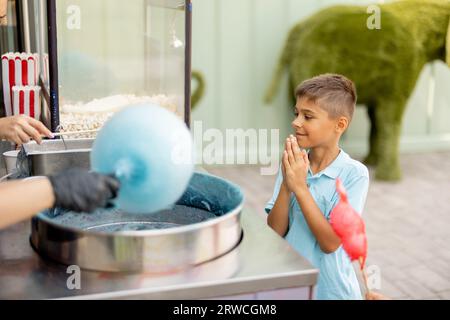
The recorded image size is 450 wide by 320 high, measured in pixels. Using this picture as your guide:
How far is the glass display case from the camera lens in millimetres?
1923

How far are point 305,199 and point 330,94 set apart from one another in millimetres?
293

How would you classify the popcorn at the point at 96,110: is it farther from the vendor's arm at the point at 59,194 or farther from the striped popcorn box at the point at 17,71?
the vendor's arm at the point at 59,194

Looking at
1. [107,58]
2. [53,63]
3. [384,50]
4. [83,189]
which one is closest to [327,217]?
[83,189]

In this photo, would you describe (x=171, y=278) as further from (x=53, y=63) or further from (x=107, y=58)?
(x=107, y=58)

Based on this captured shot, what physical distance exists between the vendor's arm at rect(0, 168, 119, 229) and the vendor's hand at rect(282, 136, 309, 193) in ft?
1.65

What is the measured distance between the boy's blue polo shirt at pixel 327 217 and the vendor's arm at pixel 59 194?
59 cm

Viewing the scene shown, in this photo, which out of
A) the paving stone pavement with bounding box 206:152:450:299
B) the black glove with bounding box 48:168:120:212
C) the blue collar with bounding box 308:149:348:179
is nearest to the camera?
the black glove with bounding box 48:168:120:212

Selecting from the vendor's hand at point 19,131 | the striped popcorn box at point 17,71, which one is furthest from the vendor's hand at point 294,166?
the striped popcorn box at point 17,71

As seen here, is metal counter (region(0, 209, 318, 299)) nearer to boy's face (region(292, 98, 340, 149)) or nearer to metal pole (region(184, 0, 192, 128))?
boy's face (region(292, 98, 340, 149))

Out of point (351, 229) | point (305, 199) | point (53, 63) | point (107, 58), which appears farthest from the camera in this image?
point (107, 58)

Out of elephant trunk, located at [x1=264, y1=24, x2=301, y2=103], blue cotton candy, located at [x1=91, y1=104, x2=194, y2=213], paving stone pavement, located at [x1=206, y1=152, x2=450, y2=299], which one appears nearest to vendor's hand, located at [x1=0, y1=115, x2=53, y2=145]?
blue cotton candy, located at [x1=91, y1=104, x2=194, y2=213]

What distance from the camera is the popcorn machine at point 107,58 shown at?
1926 millimetres

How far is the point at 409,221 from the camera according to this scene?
10.8 feet

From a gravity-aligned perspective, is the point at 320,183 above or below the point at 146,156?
below
